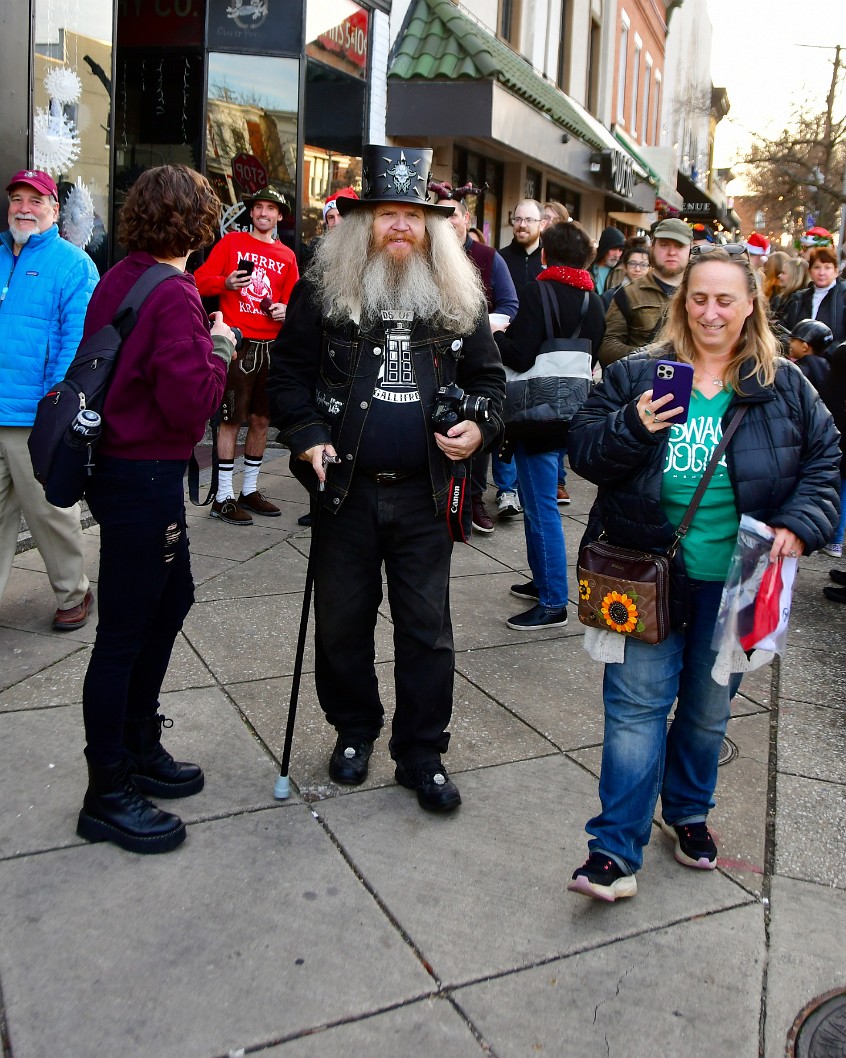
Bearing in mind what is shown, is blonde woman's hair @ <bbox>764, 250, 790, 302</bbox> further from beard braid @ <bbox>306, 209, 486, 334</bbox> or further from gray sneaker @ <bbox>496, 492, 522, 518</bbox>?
beard braid @ <bbox>306, 209, 486, 334</bbox>

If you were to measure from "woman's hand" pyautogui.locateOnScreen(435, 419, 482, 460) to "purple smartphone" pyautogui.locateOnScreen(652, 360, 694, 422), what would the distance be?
76cm

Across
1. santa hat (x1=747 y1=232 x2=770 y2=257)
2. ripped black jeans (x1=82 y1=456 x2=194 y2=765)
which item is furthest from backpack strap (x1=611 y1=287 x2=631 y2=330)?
ripped black jeans (x1=82 y1=456 x2=194 y2=765)

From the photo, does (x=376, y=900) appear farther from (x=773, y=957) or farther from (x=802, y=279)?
(x=802, y=279)

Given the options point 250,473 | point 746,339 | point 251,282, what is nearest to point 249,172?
point 251,282

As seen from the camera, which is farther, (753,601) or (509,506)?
(509,506)

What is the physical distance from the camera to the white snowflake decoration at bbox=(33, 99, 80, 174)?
6910mm

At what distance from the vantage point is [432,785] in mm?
3508

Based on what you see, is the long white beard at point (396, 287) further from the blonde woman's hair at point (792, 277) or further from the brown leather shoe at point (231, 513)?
the blonde woman's hair at point (792, 277)

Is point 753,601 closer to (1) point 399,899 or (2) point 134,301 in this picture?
(1) point 399,899

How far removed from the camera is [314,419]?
3457 millimetres

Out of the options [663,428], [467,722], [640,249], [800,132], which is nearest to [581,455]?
[663,428]

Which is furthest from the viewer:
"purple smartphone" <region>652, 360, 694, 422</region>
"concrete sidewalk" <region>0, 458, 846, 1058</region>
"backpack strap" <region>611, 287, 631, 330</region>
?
"backpack strap" <region>611, 287, 631, 330</region>

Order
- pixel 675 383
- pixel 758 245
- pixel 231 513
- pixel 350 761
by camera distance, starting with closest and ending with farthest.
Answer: pixel 675 383
pixel 350 761
pixel 758 245
pixel 231 513

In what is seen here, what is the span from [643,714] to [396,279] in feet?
5.09
